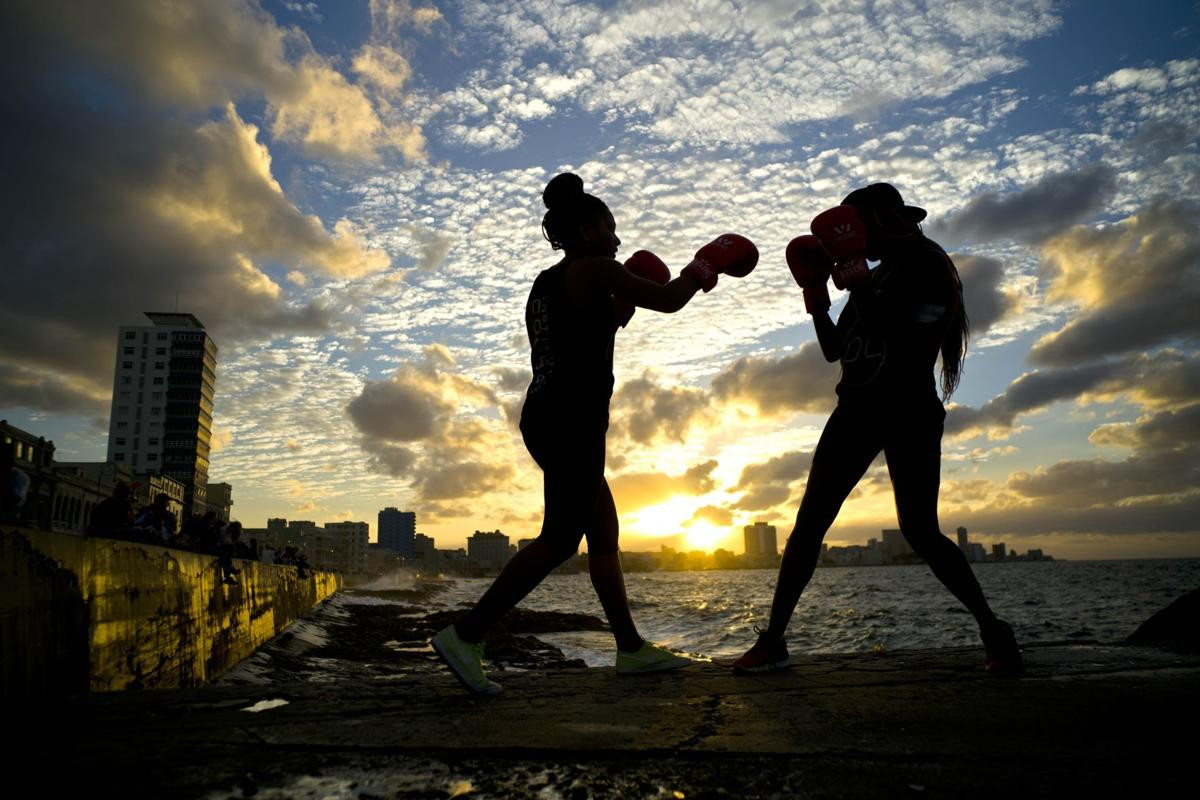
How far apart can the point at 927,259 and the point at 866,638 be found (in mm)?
15661

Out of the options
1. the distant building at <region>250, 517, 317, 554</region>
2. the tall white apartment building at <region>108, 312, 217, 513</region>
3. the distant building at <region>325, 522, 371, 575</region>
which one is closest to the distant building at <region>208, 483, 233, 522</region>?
the tall white apartment building at <region>108, 312, 217, 513</region>

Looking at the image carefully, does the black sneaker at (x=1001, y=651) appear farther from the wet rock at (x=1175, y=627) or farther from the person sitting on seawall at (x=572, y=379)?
the wet rock at (x=1175, y=627)

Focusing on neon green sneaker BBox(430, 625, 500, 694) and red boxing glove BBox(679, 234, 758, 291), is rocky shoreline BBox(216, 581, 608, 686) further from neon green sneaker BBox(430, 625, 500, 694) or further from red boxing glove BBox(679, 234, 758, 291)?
red boxing glove BBox(679, 234, 758, 291)

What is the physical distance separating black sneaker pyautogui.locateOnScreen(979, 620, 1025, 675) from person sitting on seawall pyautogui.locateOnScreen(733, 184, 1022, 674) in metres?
0.02

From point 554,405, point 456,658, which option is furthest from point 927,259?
point 456,658

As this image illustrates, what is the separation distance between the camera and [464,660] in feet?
9.09

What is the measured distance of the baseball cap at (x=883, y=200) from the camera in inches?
139

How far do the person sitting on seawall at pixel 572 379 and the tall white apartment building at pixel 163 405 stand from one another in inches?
4263

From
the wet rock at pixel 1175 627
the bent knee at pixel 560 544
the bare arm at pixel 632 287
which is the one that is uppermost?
the bare arm at pixel 632 287

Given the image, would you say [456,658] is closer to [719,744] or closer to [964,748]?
[719,744]

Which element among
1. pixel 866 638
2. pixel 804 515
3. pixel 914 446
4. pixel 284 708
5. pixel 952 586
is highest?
pixel 914 446

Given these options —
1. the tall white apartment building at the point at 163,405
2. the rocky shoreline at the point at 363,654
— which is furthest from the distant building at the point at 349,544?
the rocky shoreline at the point at 363,654

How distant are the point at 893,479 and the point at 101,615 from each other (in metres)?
3.95

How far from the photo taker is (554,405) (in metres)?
3.00
